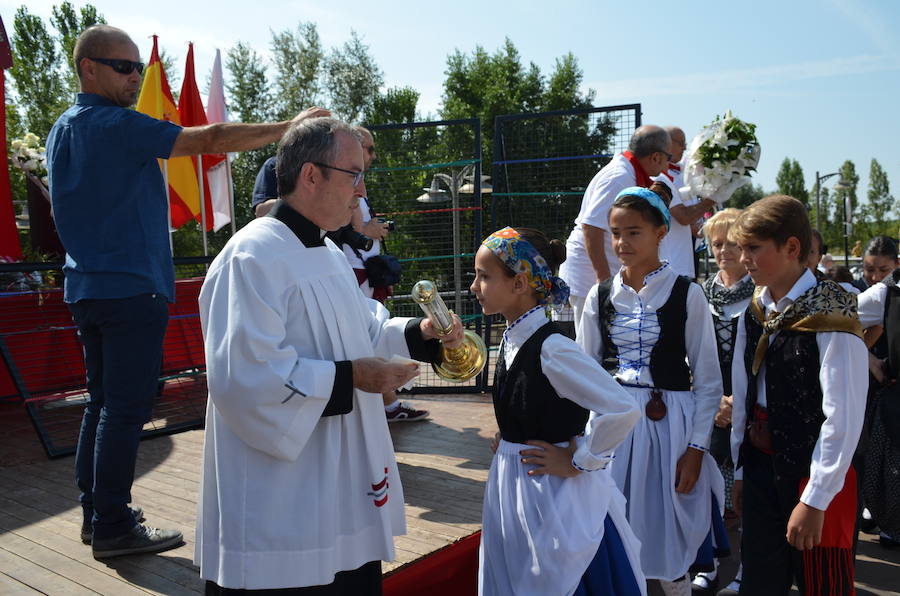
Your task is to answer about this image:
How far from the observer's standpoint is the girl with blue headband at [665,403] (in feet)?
10.8

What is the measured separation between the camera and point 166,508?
3.93 metres

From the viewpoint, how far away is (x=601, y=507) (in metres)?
2.65

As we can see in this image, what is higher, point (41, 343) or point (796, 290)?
point (796, 290)

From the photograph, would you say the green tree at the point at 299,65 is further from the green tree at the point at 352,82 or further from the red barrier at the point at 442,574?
the red barrier at the point at 442,574

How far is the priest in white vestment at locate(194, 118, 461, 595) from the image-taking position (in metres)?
2.00

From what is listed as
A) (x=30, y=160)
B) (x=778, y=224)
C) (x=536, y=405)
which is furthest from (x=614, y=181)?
(x=30, y=160)

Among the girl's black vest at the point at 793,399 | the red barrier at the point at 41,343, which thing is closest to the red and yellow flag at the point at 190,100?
the red barrier at the point at 41,343

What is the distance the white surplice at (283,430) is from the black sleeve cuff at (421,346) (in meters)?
0.28

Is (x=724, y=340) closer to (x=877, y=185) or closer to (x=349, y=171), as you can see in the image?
(x=349, y=171)

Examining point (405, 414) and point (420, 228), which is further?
point (420, 228)

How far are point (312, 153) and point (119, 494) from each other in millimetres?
1880

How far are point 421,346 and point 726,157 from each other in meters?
3.19

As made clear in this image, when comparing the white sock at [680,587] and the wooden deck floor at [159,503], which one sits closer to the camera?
the wooden deck floor at [159,503]

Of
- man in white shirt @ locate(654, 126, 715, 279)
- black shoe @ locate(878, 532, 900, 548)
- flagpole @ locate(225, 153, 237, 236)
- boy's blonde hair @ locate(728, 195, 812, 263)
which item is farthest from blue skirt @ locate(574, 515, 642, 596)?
flagpole @ locate(225, 153, 237, 236)
